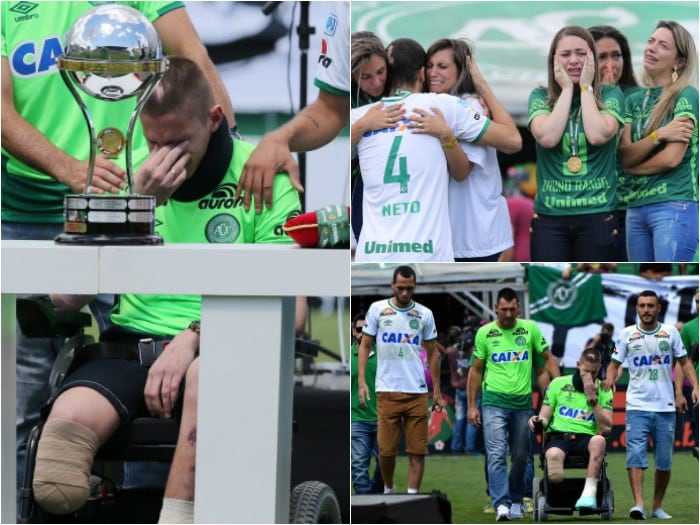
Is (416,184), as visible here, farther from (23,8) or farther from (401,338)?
(23,8)

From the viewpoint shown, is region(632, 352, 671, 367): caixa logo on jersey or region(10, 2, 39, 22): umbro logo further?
region(10, 2, 39, 22): umbro logo

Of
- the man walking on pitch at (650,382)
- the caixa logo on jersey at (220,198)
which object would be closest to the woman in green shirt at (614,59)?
the man walking on pitch at (650,382)

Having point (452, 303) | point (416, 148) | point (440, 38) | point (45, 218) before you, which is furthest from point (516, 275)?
point (45, 218)

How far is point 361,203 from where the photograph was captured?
4.12 metres

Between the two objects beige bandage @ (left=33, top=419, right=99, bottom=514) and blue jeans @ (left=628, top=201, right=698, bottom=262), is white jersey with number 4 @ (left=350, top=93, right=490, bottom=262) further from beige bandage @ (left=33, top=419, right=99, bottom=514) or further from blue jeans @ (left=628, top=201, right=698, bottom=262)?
beige bandage @ (left=33, top=419, right=99, bottom=514)

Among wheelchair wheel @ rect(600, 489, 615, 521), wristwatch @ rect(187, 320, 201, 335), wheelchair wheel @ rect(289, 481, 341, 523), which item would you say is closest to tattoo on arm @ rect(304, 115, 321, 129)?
wheelchair wheel @ rect(600, 489, 615, 521)

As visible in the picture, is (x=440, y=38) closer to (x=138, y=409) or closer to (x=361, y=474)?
(x=361, y=474)

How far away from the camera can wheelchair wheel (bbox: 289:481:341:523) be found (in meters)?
2.97

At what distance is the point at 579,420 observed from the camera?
156 inches

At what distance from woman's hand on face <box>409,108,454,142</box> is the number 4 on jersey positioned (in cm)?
7

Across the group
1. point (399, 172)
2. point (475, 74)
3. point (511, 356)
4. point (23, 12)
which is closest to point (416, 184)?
point (399, 172)

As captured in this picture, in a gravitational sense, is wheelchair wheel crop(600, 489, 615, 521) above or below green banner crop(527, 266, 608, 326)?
below

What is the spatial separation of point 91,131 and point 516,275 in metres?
1.53

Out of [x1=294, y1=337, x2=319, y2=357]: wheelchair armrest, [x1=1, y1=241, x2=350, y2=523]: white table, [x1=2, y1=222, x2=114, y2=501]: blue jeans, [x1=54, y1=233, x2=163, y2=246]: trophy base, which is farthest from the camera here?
[x1=2, y1=222, x2=114, y2=501]: blue jeans
